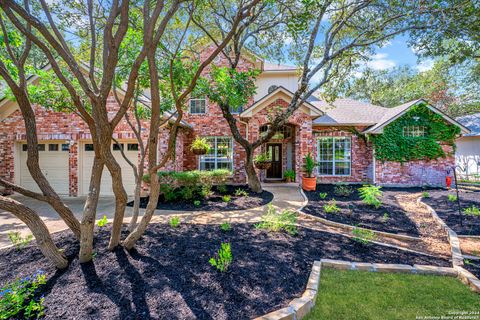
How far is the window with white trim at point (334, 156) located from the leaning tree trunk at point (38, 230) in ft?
41.3

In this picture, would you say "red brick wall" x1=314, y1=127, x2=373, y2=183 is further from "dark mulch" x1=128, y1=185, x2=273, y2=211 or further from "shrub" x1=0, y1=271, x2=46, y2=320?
"shrub" x1=0, y1=271, x2=46, y2=320

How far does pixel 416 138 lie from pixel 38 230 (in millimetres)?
15766

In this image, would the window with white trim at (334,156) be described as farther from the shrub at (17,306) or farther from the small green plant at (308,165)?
the shrub at (17,306)

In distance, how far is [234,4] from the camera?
30.6 ft

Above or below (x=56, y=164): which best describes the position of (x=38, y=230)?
below

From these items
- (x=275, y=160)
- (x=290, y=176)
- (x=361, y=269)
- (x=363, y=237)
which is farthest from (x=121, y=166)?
(x=361, y=269)

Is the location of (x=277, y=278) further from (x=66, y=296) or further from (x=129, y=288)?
(x=66, y=296)

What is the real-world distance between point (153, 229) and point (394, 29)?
34.7ft

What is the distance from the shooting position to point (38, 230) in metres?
3.34

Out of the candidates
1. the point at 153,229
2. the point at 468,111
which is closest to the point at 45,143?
the point at 153,229

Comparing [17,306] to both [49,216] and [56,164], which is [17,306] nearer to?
[49,216]

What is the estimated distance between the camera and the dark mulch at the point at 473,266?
3.83 meters

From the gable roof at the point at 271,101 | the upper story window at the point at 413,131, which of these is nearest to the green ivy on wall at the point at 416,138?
the upper story window at the point at 413,131

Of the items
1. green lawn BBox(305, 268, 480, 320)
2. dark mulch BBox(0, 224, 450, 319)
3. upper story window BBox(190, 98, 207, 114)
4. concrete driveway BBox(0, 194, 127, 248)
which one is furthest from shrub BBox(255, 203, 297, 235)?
upper story window BBox(190, 98, 207, 114)
